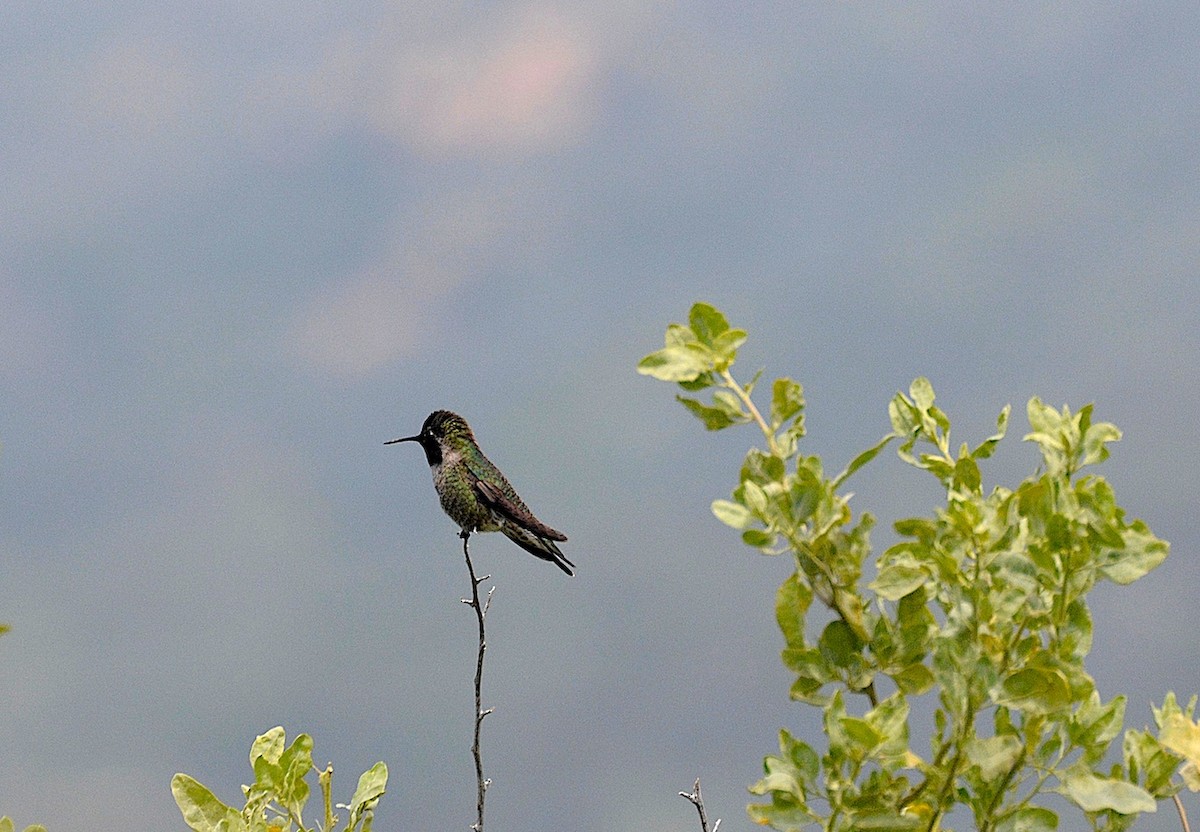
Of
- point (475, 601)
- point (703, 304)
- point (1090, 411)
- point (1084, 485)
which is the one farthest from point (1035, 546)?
point (475, 601)

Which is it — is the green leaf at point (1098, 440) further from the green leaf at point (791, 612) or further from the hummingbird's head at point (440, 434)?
the hummingbird's head at point (440, 434)

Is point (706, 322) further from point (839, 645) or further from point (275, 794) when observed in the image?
Result: point (275, 794)

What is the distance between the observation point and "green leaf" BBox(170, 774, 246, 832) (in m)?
2.42

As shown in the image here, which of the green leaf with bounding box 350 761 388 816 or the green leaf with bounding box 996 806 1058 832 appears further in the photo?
the green leaf with bounding box 350 761 388 816

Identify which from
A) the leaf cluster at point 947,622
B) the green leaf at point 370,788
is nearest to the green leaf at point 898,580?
the leaf cluster at point 947,622

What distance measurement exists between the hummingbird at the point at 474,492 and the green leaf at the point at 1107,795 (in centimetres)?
382

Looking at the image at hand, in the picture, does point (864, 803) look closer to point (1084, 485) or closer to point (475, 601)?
point (1084, 485)

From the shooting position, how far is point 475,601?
13.2 feet

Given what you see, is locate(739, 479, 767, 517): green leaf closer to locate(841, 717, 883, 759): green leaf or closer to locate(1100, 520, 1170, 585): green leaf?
locate(841, 717, 883, 759): green leaf

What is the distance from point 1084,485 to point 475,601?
2.58m

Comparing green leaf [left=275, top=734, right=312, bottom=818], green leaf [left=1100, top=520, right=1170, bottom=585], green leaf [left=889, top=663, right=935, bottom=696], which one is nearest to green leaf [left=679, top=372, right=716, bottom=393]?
green leaf [left=889, top=663, right=935, bottom=696]

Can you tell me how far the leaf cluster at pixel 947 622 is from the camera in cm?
171

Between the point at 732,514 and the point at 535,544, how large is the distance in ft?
13.1

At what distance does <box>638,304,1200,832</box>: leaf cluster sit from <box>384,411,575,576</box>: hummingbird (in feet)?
12.1
